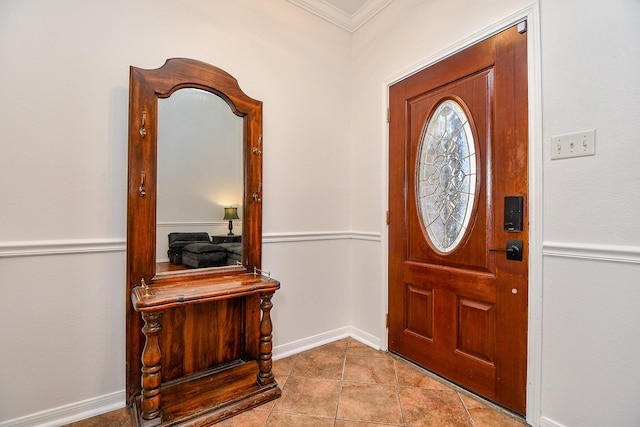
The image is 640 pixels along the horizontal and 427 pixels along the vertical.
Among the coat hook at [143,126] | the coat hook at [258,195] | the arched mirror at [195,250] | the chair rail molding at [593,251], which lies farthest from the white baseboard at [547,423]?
the coat hook at [143,126]

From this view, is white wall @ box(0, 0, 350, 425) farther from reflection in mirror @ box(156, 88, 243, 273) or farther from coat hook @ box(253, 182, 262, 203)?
coat hook @ box(253, 182, 262, 203)

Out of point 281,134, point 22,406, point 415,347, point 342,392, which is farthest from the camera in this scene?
point 281,134

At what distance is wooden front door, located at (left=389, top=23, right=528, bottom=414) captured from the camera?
165 cm

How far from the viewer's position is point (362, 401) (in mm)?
1783

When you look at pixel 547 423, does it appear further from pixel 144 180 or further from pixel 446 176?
pixel 144 180

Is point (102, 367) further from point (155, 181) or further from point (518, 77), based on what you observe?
point (518, 77)

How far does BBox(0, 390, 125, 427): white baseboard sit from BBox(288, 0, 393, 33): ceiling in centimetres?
297

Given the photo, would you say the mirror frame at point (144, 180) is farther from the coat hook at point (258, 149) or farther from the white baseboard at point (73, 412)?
the coat hook at point (258, 149)

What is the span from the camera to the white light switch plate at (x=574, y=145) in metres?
1.39

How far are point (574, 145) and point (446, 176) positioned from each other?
26.8 inches

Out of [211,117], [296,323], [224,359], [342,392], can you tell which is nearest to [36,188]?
[211,117]

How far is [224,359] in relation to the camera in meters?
1.95

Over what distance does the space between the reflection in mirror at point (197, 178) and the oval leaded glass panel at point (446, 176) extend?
4.22ft

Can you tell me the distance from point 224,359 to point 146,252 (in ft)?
2.76
